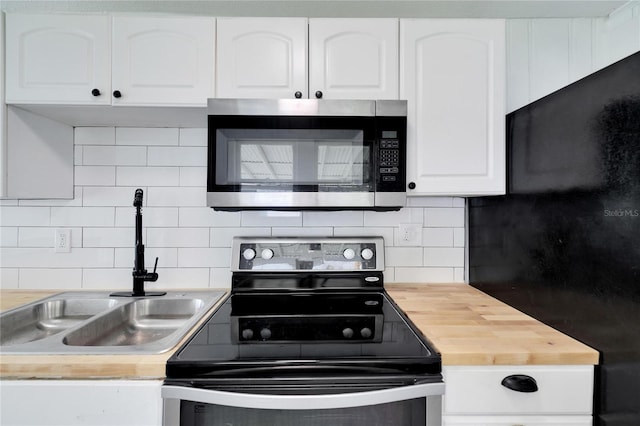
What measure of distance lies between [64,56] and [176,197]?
0.66 m

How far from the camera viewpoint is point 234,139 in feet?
3.88

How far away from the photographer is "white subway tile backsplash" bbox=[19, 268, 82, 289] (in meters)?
1.49

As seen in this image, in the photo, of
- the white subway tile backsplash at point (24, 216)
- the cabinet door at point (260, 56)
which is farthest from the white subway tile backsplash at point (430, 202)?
the white subway tile backsplash at point (24, 216)

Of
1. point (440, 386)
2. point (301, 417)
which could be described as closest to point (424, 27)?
point (440, 386)

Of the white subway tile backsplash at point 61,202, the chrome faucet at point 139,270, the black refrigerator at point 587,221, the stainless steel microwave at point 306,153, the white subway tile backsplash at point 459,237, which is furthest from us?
the white subway tile backsplash at point 459,237

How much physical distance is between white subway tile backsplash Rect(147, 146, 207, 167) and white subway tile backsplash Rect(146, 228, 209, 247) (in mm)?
312

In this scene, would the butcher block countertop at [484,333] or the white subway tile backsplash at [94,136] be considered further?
the white subway tile backsplash at [94,136]

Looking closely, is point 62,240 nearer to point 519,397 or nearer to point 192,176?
point 192,176

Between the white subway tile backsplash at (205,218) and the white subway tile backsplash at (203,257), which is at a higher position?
the white subway tile backsplash at (205,218)

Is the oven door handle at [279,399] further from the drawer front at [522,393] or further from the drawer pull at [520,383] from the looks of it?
the drawer pull at [520,383]

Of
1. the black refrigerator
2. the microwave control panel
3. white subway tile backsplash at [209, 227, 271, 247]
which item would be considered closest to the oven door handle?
→ the black refrigerator

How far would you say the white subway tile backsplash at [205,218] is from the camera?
60.2 inches

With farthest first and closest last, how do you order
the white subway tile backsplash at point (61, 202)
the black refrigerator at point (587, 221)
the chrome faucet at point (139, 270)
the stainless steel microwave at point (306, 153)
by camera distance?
1. the white subway tile backsplash at point (61, 202)
2. the chrome faucet at point (139, 270)
3. the stainless steel microwave at point (306, 153)
4. the black refrigerator at point (587, 221)

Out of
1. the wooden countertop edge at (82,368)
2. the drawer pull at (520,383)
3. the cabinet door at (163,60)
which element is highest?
the cabinet door at (163,60)
